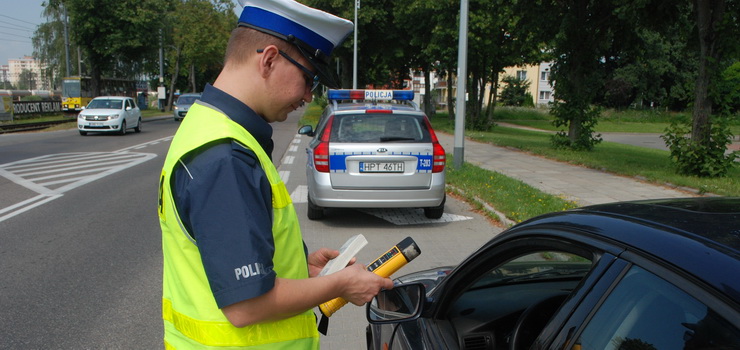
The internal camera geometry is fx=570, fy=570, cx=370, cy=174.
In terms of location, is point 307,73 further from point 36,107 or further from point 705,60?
point 36,107

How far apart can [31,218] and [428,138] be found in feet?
18.1

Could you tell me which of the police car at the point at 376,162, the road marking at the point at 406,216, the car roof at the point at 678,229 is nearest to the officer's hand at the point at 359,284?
the car roof at the point at 678,229

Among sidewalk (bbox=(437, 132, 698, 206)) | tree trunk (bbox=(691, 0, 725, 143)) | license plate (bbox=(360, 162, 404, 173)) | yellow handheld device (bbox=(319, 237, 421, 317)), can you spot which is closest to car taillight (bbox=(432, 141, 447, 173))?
license plate (bbox=(360, 162, 404, 173))

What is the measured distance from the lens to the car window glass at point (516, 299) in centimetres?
218

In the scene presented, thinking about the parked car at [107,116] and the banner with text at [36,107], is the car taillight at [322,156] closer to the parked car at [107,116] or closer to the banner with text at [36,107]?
the parked car at [107,116]

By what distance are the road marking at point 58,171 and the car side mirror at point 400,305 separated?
732 centimetres

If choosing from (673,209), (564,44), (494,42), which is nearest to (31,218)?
(673,209)

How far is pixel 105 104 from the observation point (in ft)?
80.6

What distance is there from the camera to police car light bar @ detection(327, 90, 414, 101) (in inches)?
341

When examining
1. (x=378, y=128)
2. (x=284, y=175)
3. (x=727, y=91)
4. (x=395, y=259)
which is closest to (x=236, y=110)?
(x=395, y=259)

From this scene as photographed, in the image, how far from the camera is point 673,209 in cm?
176

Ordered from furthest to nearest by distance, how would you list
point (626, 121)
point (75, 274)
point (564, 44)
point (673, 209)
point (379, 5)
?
point (626, 121)
point (379, 5)
point (564, 44)
point (75, 274)
point (673, 209)

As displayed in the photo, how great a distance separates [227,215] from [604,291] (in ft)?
3.16

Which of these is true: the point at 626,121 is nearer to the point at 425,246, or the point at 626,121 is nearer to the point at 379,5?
the point at 379,5
